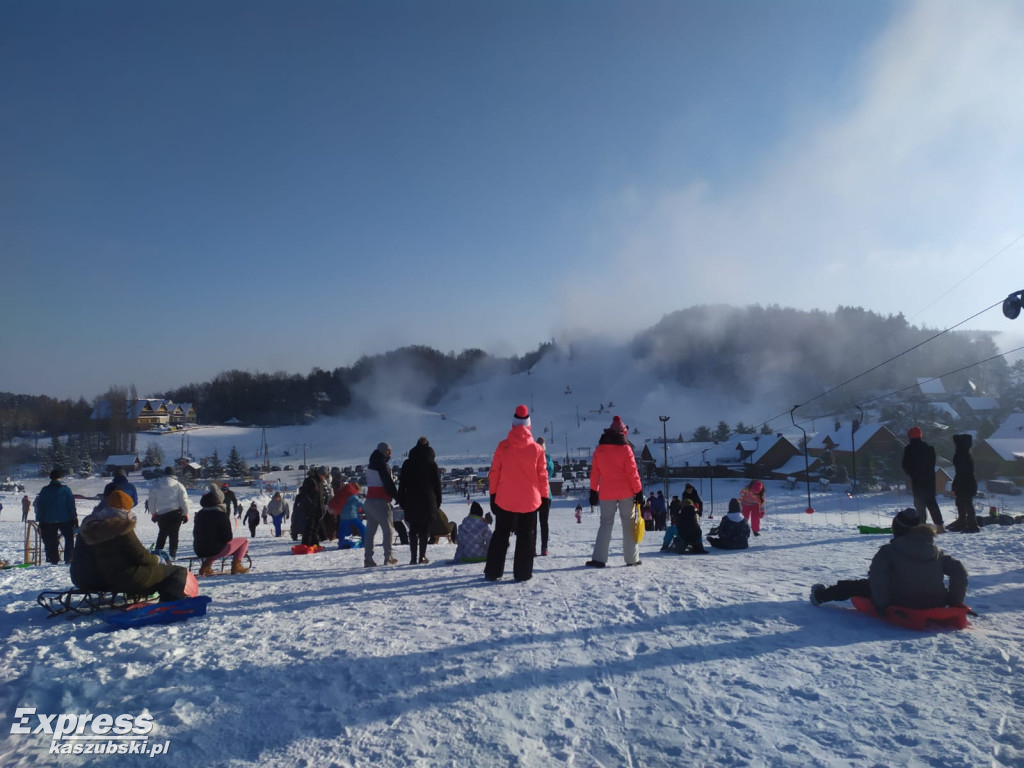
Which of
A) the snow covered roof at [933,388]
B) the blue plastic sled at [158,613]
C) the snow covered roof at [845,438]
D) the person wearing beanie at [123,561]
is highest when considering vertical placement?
the snow covered roof at [933,388]

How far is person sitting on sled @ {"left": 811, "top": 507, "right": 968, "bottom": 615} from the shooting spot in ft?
13.4

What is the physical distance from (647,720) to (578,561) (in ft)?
15.6

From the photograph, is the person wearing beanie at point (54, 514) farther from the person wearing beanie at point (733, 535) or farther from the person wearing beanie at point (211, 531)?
the person wearing beanie at point (733, 535)

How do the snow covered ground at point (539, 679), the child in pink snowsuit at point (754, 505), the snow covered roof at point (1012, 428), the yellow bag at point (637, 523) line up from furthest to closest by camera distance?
the snow covered roof at point (1012, 428) < the child in pink snowsuit at point (754, 505) < the yellow bag at point (637, 523) < the snow covered ground at point (539, 679)

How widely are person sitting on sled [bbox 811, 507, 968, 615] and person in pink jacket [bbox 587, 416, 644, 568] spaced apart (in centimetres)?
257

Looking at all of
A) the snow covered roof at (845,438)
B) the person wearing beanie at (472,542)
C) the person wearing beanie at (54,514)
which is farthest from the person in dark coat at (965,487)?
the snow covered roof at (845,438)

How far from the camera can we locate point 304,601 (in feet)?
17.6

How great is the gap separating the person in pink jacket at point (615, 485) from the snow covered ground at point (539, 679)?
1229 mm

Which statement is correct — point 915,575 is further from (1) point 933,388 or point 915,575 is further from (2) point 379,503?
(1) point 933,388

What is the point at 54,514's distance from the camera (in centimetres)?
910

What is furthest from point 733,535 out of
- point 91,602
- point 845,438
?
point 845,438

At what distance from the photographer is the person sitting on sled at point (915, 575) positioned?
409 cm

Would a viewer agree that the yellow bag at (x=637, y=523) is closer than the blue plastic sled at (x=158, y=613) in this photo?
No

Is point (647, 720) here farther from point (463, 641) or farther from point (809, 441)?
point (809, 441)
